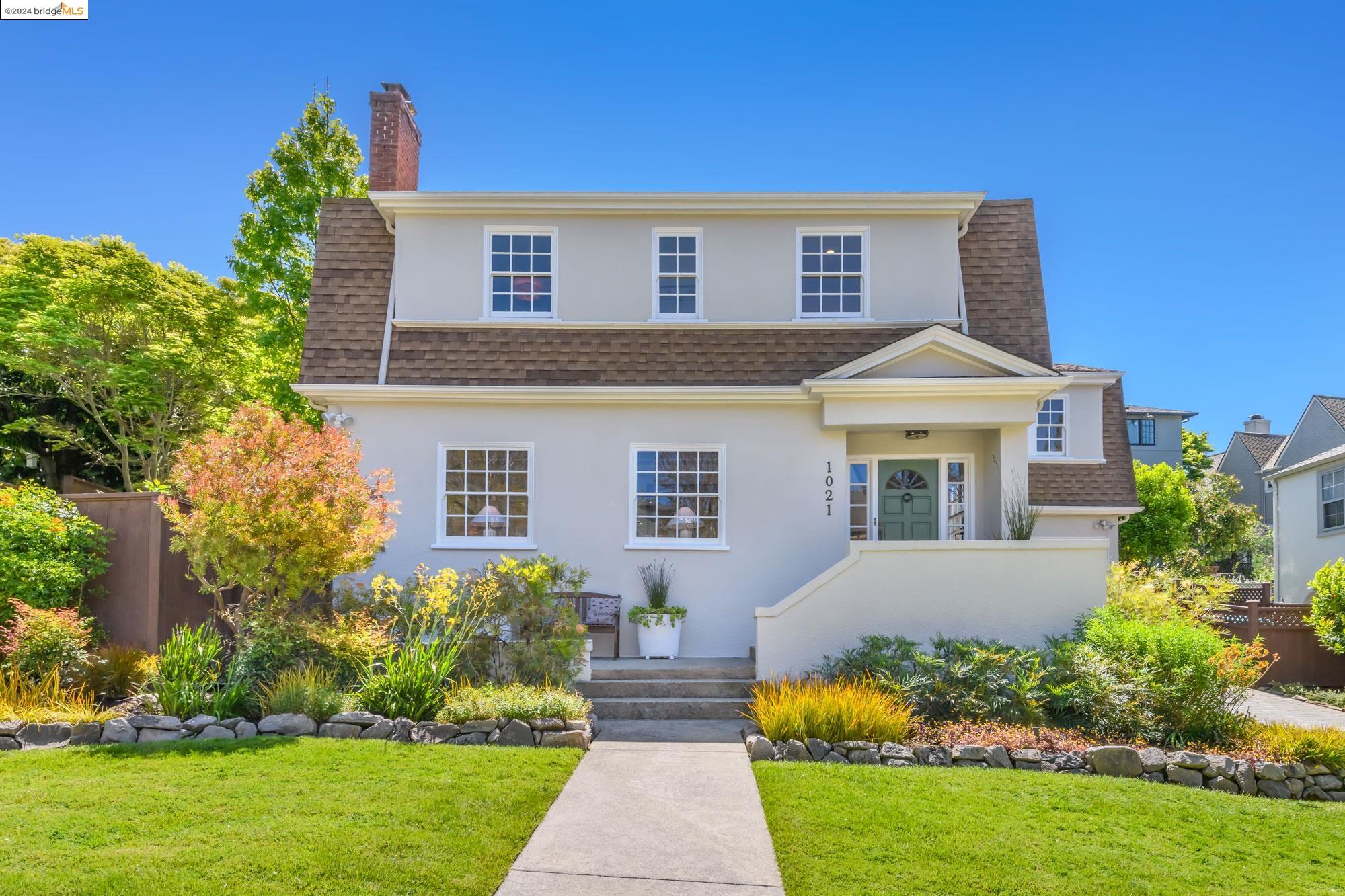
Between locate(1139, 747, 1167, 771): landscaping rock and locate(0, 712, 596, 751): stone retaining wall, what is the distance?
505 centimetres

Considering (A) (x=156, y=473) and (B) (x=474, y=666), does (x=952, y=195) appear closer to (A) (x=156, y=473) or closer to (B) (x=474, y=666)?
(B) (x=474, y=666)

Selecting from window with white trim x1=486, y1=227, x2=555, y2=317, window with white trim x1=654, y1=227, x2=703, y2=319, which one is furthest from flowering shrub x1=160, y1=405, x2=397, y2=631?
window with white trim x1=654, y1=227, x2=703, y2=319

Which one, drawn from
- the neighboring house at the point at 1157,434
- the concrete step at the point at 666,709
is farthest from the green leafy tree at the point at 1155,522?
the concrete step at the point at 666,709

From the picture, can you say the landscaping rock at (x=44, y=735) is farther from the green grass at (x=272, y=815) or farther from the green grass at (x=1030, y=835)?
the green grass at (x=1030, y=835)

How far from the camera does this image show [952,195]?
40.6 ft

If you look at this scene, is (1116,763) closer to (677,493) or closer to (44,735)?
(677,493)

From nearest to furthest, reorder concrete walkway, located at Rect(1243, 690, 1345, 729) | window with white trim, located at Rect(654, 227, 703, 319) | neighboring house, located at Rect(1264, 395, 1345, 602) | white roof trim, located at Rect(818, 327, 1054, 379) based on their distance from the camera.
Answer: concrete walkway, located at Rect(1243, 690, 1345, 729) < white roof trim, located at Rect(818, 327, 1054, 379) < window with white trim, located at Rect(654, 227, 703, 319) < neighboring house, located at Rect(1264, 395, 1345, 602)

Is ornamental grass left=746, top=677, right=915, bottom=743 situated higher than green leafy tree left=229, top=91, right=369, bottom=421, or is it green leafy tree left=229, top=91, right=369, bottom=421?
green leafy tree left=229, top=91, right=369, bottom=421

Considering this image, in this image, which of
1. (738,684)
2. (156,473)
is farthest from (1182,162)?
(156,473)

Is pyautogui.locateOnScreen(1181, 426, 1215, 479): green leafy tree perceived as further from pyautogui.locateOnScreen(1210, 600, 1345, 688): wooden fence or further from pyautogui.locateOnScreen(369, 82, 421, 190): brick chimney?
pyautogui.locateOnScreen(369, 82, 421, 190): brick chimney

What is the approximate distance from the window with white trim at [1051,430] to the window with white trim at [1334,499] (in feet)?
23.6

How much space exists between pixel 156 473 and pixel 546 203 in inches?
619

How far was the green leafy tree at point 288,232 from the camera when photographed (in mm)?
18125

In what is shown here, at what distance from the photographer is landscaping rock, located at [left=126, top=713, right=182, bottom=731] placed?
24.7ft
